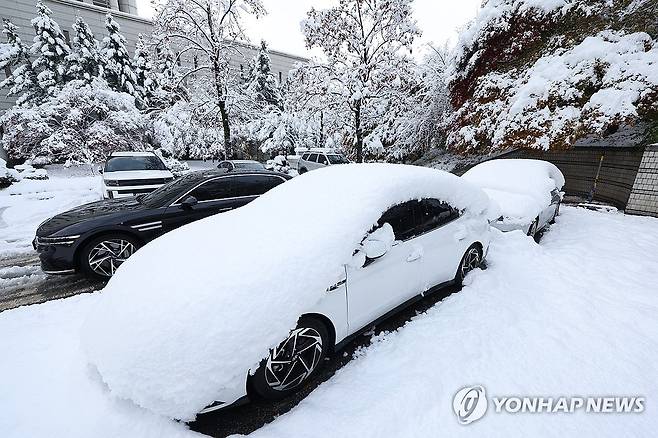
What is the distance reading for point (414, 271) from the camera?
3.27m

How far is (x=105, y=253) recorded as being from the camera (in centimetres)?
453

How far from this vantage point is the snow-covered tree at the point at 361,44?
12219mm

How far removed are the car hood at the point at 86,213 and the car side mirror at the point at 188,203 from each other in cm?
58

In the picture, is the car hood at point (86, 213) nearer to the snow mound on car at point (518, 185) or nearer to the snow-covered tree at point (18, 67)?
the snow mound on car at point (518, 185)

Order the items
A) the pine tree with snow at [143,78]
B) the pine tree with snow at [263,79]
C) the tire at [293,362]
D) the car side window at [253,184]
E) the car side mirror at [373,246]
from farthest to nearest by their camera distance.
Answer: the pine tree with snow at [263,79], the pine tree with snow at [143,78], the car side window at [253,184], the car side mirror at [373,246], the tire at [293,362]

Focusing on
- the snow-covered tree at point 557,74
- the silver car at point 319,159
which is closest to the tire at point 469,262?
the snow-covered tree at point 557,74

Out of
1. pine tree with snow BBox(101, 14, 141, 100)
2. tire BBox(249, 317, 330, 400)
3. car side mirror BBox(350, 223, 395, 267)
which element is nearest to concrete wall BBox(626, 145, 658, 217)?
car side mirror BBox(350, 223, 395, 267)

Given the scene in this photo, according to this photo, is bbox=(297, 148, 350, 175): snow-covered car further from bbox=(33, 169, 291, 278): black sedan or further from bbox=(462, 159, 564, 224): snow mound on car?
bbox=(33, 169, 291, 278): black sedan

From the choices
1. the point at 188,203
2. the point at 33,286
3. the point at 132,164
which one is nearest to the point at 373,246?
the point at 188,203

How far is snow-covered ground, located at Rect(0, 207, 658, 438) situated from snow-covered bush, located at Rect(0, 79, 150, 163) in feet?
52.9

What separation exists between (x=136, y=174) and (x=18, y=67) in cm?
2592

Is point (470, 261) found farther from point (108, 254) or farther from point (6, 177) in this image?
point (6, 177)

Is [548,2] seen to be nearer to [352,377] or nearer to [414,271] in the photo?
[414,271]

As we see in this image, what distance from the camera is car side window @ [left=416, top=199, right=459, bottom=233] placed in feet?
11.1
